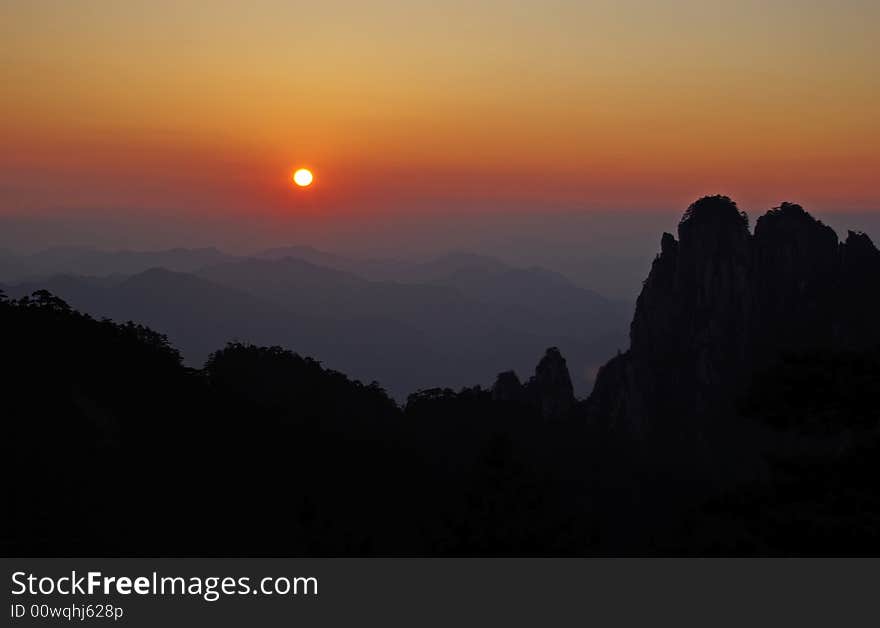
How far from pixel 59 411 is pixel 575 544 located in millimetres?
22746

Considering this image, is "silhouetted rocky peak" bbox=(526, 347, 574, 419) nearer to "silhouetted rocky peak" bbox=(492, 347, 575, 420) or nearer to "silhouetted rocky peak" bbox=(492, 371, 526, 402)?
"silhouetted rocky peak" bbox=(492, 347, 575, 420)

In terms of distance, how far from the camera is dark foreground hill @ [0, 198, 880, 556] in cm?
2028

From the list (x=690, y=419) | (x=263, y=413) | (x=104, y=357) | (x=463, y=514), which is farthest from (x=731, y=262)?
(x=463, y=514)

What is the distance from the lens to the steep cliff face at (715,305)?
128625 millimetres

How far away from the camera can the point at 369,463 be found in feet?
177

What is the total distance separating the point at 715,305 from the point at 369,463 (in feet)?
300

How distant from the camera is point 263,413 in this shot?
56.7 m

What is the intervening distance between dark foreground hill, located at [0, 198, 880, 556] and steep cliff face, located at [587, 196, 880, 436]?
799 centimetres

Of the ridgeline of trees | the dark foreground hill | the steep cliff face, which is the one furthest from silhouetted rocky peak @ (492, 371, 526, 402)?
the ridgeline of trees

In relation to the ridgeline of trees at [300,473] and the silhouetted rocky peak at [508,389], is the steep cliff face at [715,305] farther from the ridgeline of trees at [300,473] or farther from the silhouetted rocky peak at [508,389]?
the ridgeline of trees at [300,473]

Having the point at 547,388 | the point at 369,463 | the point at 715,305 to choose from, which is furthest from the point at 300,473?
the point at 715,305

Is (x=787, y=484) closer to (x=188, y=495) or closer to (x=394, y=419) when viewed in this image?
(x=188, y=495)

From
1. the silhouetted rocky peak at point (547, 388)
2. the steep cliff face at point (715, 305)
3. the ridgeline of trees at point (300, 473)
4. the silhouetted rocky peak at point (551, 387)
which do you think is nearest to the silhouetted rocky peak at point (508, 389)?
the silhouetted rocky peak at point (547, 388)

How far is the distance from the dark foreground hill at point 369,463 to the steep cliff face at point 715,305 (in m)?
7.99
